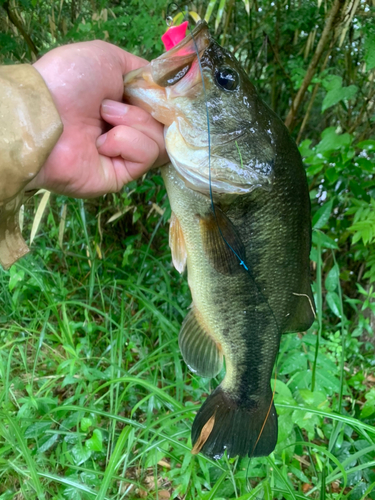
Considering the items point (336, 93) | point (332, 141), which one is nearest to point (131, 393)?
point (332, 141)

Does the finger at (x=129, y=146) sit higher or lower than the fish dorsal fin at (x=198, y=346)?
higher

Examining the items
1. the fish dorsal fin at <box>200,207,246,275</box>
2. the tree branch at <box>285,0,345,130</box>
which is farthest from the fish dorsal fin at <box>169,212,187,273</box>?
the tree branch at <box>285,0,345,130</box>

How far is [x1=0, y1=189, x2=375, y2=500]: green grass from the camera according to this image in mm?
1309

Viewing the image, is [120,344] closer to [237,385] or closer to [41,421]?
[41,421]

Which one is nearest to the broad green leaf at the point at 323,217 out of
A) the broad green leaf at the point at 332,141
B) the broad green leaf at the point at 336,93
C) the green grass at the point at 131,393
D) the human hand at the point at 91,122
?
the green grass at the point at 131,393

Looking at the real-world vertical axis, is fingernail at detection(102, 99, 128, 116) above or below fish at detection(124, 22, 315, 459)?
above

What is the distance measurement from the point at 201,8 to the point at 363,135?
4.84 feet

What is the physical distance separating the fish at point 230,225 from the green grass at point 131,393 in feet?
0.45

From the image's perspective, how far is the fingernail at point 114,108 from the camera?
3.47 feet

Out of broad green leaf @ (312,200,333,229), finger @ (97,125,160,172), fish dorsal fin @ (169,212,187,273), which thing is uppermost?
finger @ (97,125,160,172)

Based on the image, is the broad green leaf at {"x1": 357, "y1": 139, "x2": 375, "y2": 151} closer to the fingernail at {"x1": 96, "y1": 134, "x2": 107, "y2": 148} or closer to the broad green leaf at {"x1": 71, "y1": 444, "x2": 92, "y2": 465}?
the fingernail at {"x1": 96, "y1": 134, "x2": 107, "y2": 148}

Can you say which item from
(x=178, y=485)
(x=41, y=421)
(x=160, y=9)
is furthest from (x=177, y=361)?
(x=160, y=9)

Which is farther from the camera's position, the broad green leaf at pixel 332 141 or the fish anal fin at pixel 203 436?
the broad green leaf at pixel 332 141

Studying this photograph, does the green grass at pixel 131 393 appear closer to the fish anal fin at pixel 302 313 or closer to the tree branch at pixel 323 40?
the fish anal fin at pixel 302 313
